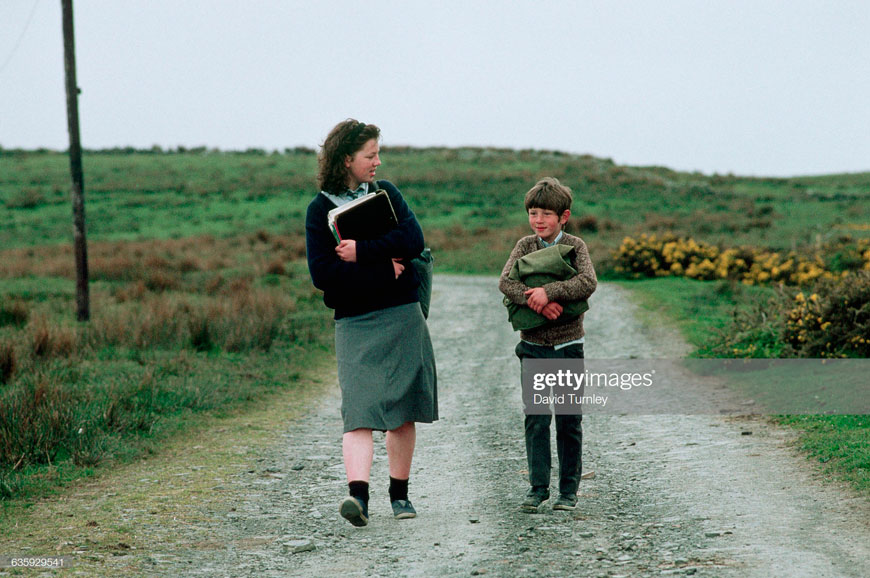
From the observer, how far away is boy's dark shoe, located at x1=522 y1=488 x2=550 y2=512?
5082 millimetres

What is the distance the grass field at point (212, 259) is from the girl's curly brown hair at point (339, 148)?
11.1ft

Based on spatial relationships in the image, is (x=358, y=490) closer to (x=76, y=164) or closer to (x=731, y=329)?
(x=731, y=329)

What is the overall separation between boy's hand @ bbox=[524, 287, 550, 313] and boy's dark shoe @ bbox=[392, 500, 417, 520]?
4.66 feet

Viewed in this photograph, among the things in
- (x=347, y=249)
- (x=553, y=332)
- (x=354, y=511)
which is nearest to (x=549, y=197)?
(x=553, y=332)

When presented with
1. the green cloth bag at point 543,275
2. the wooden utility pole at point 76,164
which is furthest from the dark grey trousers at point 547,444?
the wooden utility pole at point 76,164

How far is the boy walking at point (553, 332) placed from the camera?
5000mm

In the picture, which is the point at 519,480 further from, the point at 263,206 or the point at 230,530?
the point at 263,206

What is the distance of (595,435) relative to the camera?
24.7 ft

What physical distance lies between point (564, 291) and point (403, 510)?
1635 millimetres

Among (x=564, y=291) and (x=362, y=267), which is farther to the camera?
(x=564, y=291)

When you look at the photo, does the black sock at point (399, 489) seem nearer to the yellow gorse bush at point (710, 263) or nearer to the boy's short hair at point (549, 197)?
the boy's short hair at point (549, 197)

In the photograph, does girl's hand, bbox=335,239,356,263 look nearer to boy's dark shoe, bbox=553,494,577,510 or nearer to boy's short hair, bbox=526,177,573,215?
boy's short hair, bbox=526,177,573,215

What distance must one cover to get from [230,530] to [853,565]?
3.41 metres

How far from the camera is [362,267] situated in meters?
4.82
